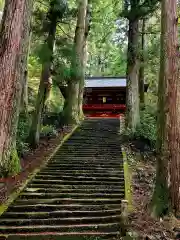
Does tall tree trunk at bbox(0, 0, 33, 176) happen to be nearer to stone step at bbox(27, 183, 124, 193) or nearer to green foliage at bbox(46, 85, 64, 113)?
stone step at bbox(27, 183, 124, 193)

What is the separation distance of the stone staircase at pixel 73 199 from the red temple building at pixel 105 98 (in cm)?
1147

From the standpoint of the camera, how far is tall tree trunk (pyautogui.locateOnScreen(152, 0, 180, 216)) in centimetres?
814

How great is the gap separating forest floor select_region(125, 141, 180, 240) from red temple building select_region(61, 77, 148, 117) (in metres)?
12.3

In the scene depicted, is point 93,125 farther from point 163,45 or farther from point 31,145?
point 163,45

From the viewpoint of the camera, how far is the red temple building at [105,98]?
25969 millimetres

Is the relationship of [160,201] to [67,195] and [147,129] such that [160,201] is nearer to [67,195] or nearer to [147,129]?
[67,195]

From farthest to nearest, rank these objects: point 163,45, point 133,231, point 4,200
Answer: point 4,200
point 163,45
point 133,231

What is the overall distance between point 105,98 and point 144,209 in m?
19.0

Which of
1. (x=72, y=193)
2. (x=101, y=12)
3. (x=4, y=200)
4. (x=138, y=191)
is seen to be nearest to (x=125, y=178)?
(x=138, y=191)

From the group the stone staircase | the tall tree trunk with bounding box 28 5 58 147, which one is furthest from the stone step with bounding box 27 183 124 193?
the tall tree trunk with bounding box 28 5 58 147

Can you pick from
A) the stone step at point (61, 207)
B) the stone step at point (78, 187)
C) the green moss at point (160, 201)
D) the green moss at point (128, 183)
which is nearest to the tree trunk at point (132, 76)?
the green moss at point (128, 183)

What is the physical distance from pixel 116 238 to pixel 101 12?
18976mm

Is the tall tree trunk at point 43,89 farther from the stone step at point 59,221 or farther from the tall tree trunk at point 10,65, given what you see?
the stone step at point 59,221

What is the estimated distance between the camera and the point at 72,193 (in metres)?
9.85
